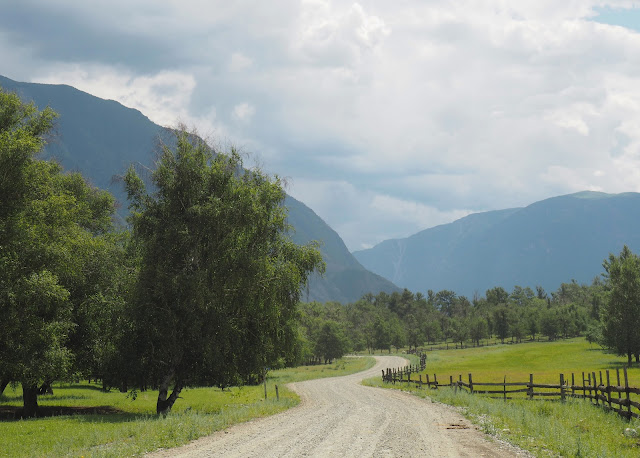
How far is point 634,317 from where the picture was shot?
7275 cm

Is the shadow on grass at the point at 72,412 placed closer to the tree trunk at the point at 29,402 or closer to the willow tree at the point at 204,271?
the tree trunk at the point at 29,402

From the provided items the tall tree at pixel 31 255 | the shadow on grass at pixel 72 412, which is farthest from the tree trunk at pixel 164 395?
the tall tree at pixel 31 255

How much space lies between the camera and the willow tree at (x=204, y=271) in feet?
91.7

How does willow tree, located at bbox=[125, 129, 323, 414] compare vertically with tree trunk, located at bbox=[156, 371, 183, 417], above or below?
above

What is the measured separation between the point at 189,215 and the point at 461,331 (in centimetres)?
15499

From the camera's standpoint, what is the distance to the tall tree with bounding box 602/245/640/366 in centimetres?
7225

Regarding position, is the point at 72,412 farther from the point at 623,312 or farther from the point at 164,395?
the point at 623,312

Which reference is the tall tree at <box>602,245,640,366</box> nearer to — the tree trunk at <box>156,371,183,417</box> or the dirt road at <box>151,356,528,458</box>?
the dirt road at <box>151,356,528,458</box>

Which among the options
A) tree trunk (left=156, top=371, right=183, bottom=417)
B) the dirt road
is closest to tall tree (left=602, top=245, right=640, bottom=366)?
the dirt road

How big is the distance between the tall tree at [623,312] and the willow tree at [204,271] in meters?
64.2

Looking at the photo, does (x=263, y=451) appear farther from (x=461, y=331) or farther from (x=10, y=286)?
(x=461, y=331)

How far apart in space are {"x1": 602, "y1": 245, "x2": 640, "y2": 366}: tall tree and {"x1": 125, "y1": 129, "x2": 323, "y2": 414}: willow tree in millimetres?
64187

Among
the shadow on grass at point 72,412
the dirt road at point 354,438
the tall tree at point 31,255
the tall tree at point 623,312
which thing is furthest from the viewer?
the tall tree at point 623,312

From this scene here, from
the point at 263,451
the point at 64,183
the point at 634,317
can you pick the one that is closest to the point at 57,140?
the point at 64,183
